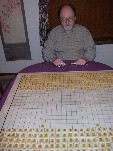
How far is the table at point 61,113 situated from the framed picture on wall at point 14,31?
1807 millimetres

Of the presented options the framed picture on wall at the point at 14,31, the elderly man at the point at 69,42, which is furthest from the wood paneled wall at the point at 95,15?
the elderly man at the point at 69,42

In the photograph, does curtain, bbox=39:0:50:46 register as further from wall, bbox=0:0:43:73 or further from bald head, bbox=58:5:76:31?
bald head, bbox=58:5:76:31

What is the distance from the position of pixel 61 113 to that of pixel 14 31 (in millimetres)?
2565

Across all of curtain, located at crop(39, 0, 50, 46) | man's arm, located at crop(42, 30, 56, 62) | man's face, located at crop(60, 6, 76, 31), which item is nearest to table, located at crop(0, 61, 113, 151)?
man's arm, located at crop(42, 30, 56, 62)

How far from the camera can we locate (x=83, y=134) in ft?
4.24

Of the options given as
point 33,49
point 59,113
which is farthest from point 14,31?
point 59,113

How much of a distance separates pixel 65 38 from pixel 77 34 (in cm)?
17

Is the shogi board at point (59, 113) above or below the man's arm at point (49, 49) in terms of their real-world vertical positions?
below

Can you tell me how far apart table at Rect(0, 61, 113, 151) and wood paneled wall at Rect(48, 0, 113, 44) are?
171 centimetres

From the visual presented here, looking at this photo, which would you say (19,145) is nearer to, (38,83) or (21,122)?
(21,122)

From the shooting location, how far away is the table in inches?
49.1

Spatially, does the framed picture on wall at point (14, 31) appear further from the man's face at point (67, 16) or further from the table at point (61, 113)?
the table at point (61, 113)

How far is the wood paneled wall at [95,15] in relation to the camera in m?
3.46

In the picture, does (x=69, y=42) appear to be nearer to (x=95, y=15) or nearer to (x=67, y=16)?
(x=67, y=16)
